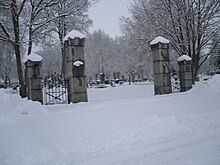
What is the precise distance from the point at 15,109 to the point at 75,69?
3.95m

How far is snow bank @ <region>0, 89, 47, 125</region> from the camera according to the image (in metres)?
7.90

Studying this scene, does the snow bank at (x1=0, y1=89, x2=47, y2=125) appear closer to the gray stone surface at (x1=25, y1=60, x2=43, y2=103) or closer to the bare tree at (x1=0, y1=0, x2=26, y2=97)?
the gray stone surface at (x1=25, y1=60, x2=43, y2=103)

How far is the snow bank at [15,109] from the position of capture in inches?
311

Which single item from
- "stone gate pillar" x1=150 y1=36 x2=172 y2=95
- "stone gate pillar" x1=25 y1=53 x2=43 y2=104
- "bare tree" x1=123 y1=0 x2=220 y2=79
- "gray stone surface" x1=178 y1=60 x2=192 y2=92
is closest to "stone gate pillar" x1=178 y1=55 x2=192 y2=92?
"gray stone surface" x1=178 y1=60 x2=192 y2=92

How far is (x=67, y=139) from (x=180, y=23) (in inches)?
700

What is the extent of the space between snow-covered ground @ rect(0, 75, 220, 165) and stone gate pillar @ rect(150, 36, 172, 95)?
4.62m

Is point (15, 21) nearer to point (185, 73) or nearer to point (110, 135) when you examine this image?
point (185, 73)

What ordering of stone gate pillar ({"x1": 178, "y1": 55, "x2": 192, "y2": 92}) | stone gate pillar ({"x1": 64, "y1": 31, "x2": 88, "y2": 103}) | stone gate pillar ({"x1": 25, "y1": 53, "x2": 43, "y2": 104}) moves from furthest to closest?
stone gate pillar ({"x1": 178, "y1": 55, "x2": 192, "y2": 92}) → stone gate pillar ({"x1": 25, "y1": 53, "x2": 43, "y2": 104}) → stone gate pillar ({"x1": 64, "y1": 31, "x2": 88, "y2": 103})

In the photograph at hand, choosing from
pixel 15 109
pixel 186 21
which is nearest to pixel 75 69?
pixel 15 109

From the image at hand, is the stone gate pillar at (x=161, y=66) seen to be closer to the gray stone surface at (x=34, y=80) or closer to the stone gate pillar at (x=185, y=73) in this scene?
the stone gate pillar at (x=185, y=73)

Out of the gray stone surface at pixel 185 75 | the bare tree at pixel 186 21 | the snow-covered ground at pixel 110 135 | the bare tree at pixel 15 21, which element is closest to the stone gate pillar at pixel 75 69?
the snow-covered ground at pixel 110 135

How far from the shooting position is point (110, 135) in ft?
20.3

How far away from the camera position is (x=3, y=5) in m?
14.6

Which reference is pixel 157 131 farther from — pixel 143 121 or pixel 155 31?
pixel 155 31
